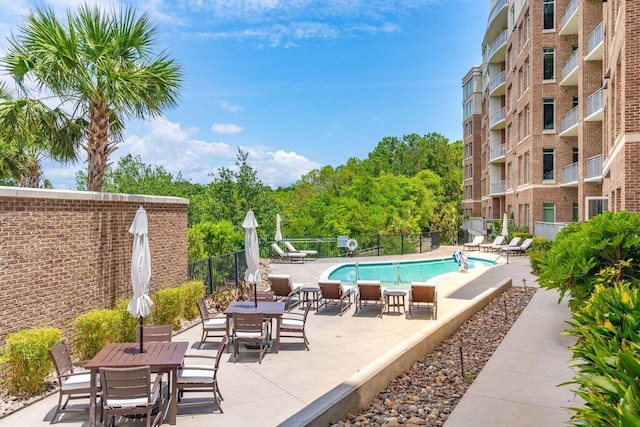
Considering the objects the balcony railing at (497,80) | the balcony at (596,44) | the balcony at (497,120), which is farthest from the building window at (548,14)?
the balcony at (497,120)

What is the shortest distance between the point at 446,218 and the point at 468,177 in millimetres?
10330

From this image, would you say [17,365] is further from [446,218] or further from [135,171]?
[446,218]

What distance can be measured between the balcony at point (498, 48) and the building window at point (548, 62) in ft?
34.6

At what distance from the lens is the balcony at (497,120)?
135 feet

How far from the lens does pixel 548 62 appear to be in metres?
29.7

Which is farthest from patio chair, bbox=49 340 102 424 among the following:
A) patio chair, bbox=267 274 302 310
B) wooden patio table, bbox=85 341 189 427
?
patio chair, bbox=267 274 302 310

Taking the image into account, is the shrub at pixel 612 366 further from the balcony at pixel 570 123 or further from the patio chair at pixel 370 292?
the balcony at pixel 570 123

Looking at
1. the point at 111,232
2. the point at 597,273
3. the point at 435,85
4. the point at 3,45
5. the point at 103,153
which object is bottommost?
the point at 597,273

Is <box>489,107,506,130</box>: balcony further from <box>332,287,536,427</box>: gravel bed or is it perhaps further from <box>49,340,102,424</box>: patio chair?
<box>49,340,102,424</box>: patio chair

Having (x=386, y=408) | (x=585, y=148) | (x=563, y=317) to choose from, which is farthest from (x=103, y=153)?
(x=585, y=148)

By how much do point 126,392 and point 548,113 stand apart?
3125 cm

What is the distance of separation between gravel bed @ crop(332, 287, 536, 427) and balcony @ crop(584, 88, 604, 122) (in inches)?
627

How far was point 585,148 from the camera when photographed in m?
24.4

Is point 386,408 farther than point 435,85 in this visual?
No
